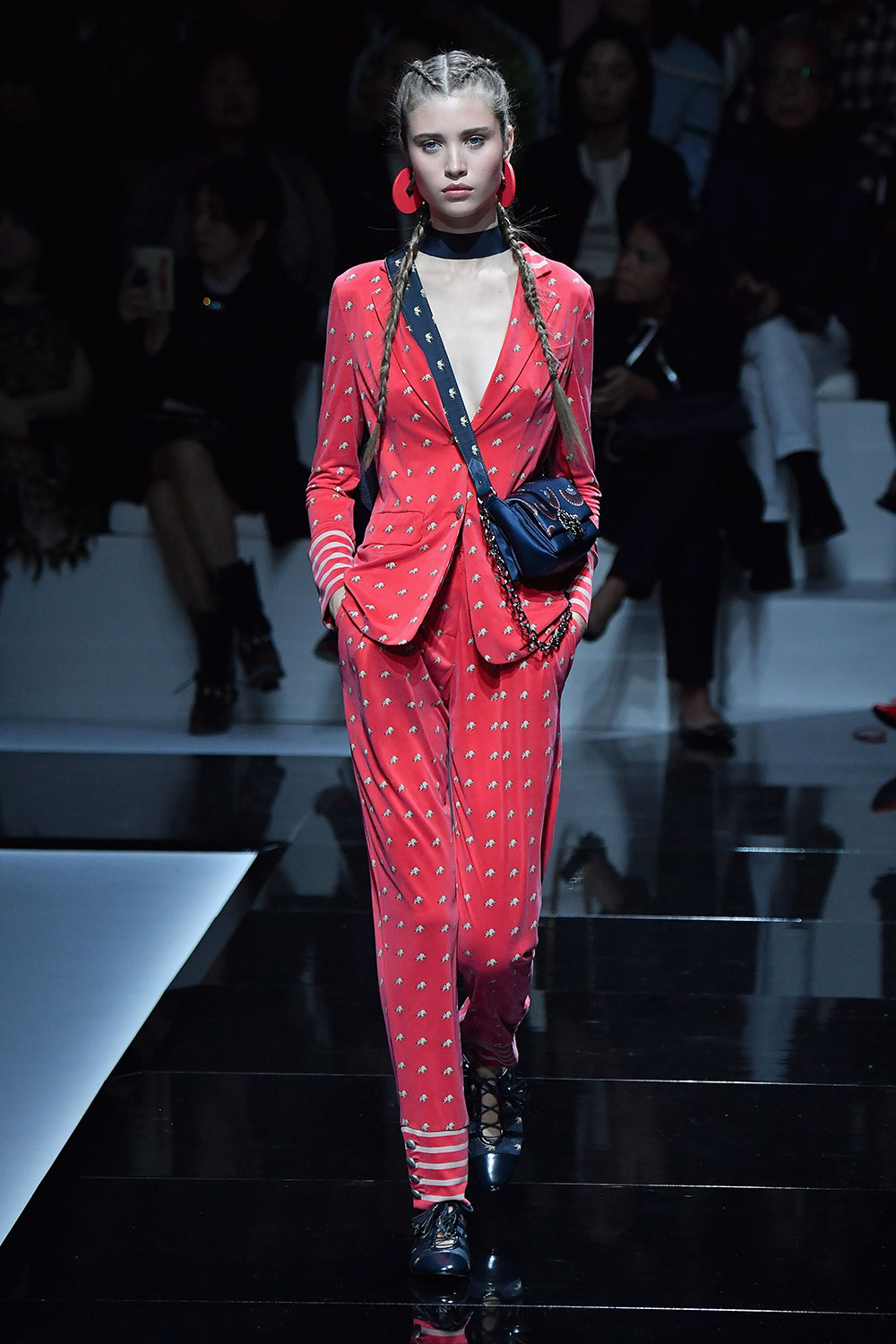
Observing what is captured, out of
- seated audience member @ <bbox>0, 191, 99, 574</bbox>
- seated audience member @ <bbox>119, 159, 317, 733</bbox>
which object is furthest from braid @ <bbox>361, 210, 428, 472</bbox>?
seated audience member @ <bbox>0, 191, 99, 574</bbox>

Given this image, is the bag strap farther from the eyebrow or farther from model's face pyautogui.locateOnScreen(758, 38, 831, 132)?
model's face pyautogui.locateOnScreen(758, 38, 831, 132)

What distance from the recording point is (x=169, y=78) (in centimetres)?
557

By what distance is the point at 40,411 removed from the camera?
509cm

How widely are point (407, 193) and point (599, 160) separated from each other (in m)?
3.42

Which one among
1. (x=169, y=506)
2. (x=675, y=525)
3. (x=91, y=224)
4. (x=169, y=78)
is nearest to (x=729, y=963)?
(x=675, y=525)

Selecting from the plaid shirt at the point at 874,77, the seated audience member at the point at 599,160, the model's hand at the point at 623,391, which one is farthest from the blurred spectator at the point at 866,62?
the model's hand at the point at 623,391

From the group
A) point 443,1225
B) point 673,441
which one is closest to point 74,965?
point 443,1225

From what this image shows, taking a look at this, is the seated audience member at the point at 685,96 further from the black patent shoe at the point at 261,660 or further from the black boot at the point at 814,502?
the black patent shoe at the point at 261,660

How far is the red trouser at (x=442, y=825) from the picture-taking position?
1.94 metres

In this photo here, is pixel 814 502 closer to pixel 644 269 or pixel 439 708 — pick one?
pixel 644 269

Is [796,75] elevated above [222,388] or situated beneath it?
elevated above

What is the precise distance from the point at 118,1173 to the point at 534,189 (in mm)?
3730

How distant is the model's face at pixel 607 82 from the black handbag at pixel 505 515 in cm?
344

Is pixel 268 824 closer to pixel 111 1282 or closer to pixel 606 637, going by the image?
pixel 606 637
